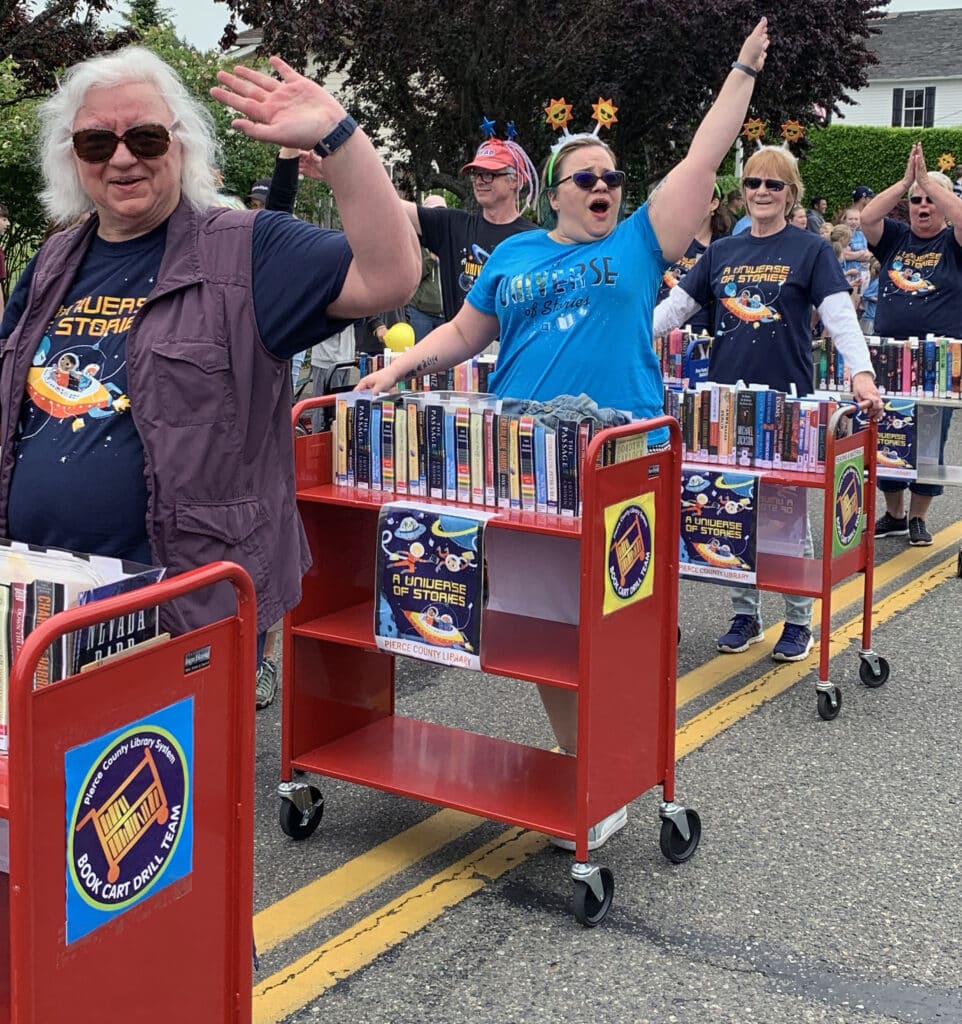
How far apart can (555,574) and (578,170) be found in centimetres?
133

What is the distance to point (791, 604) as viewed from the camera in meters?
6.31

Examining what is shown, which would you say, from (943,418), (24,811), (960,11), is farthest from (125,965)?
(960,11)

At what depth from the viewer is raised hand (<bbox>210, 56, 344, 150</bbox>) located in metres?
2.43

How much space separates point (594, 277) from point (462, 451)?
701mm

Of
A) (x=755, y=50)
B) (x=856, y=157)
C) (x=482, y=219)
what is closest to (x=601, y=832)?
(x=755, y=50)

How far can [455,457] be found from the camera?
14.1 feet

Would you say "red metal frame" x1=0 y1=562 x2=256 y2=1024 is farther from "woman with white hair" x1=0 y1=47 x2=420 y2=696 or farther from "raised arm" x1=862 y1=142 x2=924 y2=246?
"raised arm" x1=862 y1=142 x2=924 y2=246

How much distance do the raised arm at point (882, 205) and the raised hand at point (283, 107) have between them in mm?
6322

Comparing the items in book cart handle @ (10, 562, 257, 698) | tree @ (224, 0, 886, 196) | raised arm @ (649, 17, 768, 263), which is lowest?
book cart handle @ (10, 562, 257, 698)

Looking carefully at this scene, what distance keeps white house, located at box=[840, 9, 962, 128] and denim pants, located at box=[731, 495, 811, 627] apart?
50.2m

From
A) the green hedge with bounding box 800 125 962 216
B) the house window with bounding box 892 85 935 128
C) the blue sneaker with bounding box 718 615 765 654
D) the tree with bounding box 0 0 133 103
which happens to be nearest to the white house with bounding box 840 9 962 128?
the house window with bounding box 892 85 935 128

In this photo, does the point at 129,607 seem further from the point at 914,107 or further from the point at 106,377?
the point at 914,107

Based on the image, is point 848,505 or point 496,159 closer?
point 848,505

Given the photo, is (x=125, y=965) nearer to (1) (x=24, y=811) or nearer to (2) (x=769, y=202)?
(1) (x=24, y=811)
